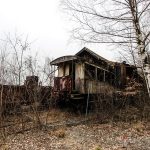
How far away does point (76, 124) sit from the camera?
1844 cm

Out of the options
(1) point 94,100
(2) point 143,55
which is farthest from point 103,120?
(2) point 143,55

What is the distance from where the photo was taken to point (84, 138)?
14.6 meters

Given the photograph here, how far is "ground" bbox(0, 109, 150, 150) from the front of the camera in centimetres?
1265

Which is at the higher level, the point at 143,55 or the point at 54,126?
the point at 143,55

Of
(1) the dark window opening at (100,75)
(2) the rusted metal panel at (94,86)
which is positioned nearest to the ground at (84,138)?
(2) the rusted metal panel at (94,86)

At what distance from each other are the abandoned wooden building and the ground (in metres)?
6.01

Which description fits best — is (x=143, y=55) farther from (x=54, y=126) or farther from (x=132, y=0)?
(x=54, y=126)

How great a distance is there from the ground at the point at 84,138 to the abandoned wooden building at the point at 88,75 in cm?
601

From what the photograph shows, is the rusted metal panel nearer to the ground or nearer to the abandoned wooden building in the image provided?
the abandoned wooden building

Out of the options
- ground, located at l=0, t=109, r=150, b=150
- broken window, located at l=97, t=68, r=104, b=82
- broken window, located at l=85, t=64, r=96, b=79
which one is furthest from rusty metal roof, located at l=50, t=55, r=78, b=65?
ground, located at l=0, t=109, r=150, b=150

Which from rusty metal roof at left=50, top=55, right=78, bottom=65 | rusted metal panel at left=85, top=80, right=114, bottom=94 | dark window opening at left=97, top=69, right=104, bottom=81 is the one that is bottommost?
rusted metal panel at left=85, top=80, right=114, bottom=94

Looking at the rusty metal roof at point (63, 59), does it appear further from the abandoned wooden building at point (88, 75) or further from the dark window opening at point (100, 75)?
the dark window opening at point (100, 75)

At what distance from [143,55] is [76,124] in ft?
26.6

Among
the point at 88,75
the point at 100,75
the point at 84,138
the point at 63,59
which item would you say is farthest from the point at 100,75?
the point at 84,138
